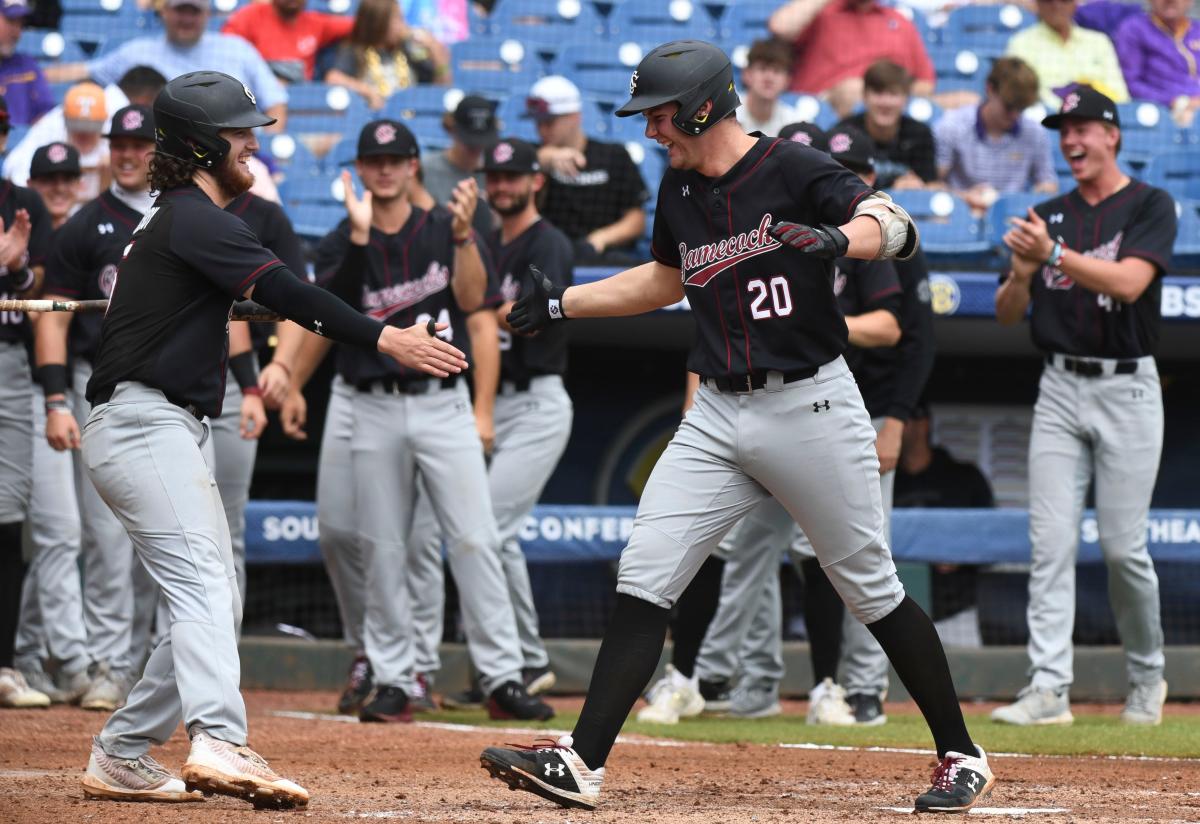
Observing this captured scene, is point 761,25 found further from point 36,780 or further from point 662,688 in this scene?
point 36,780

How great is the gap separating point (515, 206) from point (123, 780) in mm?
3381

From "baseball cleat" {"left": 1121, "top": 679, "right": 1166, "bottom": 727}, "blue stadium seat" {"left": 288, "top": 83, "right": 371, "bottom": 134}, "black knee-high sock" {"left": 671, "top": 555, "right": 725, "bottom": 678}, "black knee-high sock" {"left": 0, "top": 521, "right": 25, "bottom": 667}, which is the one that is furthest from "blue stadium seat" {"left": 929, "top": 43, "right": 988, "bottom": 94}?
"black knee-high sock" {"left": 0, "top": 521, "right": 25, "bottom": 667}

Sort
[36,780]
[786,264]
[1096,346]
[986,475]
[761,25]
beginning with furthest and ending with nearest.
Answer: [761,25], [986,475], [1096,346], [36,780], [786,264]

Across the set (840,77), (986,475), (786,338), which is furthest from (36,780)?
(840,77)

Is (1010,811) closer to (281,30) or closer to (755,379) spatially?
(755,379)

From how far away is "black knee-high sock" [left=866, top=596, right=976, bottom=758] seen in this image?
392 centimetres

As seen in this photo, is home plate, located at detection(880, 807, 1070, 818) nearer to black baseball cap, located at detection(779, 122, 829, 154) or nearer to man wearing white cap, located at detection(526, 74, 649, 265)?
black baseball cap, located at detection(779, 122, 829, 154)

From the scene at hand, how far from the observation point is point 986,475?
9031 millimetres

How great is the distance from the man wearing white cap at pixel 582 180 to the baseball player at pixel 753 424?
13.6ft

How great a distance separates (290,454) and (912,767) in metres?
4.33

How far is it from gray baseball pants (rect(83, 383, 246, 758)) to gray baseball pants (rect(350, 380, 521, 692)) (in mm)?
2074

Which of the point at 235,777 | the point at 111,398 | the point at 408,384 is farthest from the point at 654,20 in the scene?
the point at 235,777

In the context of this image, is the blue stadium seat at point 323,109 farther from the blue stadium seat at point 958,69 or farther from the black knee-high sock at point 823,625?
the black knee-high sock at point 823,625

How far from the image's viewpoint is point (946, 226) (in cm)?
816
